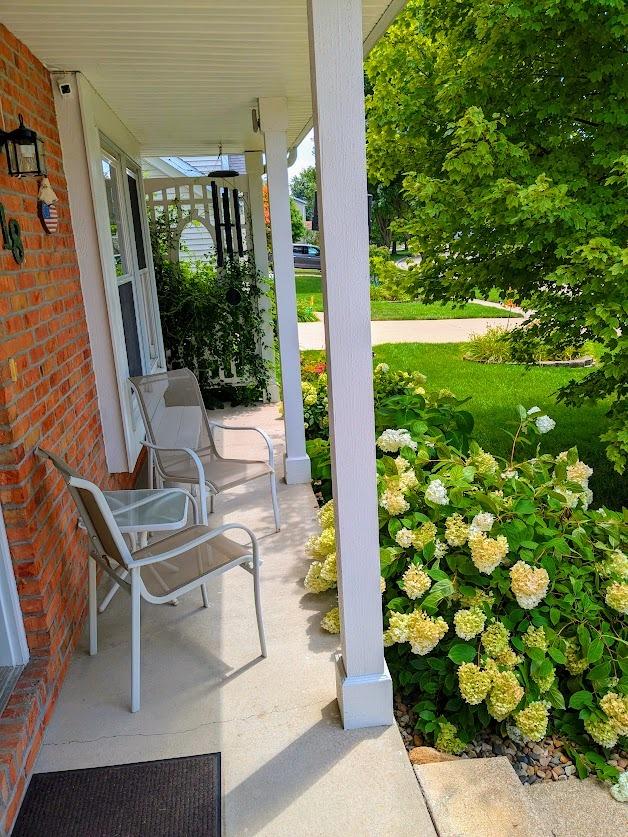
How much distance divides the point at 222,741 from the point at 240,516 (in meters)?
1.90

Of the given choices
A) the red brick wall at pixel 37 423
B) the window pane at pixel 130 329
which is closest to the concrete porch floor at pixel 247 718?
the red brick wall at pixel 37 423

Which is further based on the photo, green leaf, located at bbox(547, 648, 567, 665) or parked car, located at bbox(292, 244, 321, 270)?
parked car, located at bbox(292, 244, 321, 270)

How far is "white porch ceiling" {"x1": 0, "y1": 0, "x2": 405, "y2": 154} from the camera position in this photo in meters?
2.60

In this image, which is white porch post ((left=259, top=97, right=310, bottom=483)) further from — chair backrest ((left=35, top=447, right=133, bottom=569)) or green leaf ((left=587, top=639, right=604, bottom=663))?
green leaf ((left=587, top=639, right=604, bottom=663))

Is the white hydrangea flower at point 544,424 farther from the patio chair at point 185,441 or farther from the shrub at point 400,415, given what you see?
the patio chair at point 185,441

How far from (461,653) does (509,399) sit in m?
5.13

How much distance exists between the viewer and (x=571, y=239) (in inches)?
151

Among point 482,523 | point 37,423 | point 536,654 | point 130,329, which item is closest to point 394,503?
point 482,523

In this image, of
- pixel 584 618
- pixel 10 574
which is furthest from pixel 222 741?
pixel 584 618

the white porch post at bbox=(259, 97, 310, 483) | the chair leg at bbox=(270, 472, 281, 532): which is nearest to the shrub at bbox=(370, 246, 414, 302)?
the white porch post at bbox=(259, 97, 310, 483)

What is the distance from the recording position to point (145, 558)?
7.80ft

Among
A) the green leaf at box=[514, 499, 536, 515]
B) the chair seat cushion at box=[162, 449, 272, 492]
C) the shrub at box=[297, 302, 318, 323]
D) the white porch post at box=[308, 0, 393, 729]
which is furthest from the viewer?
the shrub at box=[297, 302, 318, 323]

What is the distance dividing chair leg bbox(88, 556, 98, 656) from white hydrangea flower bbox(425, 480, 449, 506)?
4.37 feet

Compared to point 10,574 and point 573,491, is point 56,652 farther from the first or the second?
point 573,491
